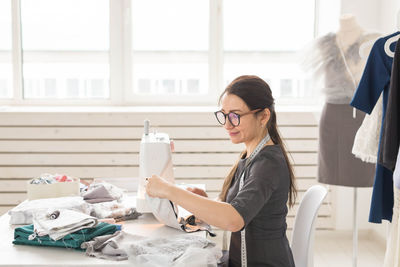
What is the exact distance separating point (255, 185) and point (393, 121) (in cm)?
85

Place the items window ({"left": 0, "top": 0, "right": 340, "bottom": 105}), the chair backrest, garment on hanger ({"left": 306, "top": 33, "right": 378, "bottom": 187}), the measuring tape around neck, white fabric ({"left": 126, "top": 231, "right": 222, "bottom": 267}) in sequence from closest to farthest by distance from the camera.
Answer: white fabric ({"left": 126, "top": 231, "right": 222, "bottom": 267}) → the measuring tape around neck → the chair backrest → garment on hanger ({"left": 306, "top": 33, "right": 378, "bottom": 187}) → window ({"left": 0, "top": 0, "right": 340, "bottom": 105})

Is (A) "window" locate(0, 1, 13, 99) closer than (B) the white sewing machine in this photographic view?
No

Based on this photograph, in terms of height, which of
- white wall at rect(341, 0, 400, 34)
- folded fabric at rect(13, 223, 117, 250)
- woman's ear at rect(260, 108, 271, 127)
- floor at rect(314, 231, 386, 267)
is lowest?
floor at rect(314, 231, 386, 267)

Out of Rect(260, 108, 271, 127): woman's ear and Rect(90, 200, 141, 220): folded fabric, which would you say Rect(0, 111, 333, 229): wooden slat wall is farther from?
Rect(260, 108, 271, 127): woman's ear

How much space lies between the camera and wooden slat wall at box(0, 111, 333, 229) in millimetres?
4129

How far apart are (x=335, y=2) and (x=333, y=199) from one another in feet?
5.18

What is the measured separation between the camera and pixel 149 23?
4.52 m

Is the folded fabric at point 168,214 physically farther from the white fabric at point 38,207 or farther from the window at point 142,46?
the window at point 142,46

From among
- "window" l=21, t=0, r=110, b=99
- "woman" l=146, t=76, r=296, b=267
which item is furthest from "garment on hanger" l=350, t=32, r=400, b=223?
"window" l=21, t=0, r=110, b=99

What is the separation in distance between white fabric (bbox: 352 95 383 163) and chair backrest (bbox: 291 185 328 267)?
0.50 m

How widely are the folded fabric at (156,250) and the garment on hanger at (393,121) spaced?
3.18 feet

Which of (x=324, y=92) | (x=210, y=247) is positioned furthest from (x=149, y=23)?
(x=210, y=247)

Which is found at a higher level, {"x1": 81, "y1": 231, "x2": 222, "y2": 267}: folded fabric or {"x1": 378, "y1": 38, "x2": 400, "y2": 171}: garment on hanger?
{"x1": 378, "y1": 38, "x2": 400, "y2": 171}: garment on hanger

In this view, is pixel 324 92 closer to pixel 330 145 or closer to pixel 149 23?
pixel 330 145
